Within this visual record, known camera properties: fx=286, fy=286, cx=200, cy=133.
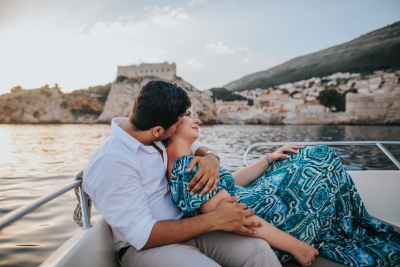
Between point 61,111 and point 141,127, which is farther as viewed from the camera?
point 61,111

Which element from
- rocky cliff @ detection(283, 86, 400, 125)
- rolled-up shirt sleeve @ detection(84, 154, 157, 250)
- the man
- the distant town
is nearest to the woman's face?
the man

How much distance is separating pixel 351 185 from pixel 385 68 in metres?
83.3

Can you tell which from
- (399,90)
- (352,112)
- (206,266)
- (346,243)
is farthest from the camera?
(352,112)

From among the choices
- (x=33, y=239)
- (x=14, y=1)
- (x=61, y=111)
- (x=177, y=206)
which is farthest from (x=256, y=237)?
(x=61, y=111)

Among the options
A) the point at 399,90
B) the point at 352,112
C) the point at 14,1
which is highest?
the point at 14,1

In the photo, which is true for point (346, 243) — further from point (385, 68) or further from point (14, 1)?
point (385, 68)

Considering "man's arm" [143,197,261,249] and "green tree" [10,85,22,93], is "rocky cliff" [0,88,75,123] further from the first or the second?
"man's arm" [143,197,261,249]

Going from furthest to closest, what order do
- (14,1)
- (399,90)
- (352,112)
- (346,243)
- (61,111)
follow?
(61,111) → (352,112) → (399,90) → (14,1) → (346,243)

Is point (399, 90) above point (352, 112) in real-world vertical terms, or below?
above

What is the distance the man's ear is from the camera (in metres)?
1.34

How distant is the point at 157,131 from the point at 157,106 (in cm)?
13

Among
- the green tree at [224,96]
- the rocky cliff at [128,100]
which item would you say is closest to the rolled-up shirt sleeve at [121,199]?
the rocky cliff at [128,100]

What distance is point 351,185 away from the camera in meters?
1.66

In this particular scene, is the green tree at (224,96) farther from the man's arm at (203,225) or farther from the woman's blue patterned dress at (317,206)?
the man's arm at (203,225)
